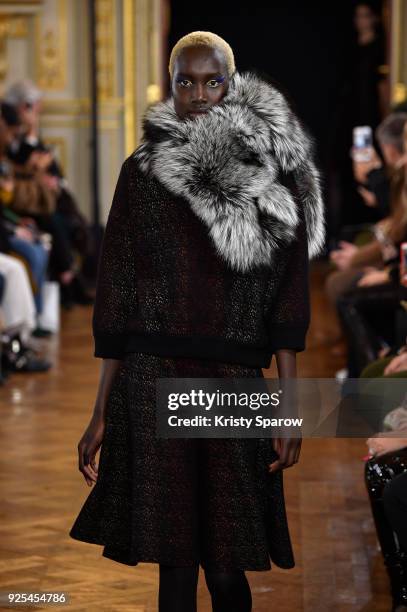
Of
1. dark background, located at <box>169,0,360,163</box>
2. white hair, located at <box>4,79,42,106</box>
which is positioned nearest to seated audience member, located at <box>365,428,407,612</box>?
white hair, located at <box>4,79,42,106</box>

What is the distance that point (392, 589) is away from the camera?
313 cm

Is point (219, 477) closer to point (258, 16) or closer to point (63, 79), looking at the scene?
point (63, 79)

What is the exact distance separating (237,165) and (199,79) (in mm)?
177

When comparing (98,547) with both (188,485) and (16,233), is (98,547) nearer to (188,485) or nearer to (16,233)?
(188,485)

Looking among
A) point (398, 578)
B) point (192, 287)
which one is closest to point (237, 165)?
point (192, 287)

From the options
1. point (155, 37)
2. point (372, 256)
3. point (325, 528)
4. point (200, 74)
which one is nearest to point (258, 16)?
point (155, 37)

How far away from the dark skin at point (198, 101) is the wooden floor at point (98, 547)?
956 millimetres

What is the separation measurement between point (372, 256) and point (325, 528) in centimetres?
246

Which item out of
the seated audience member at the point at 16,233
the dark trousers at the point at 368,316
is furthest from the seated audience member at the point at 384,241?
the seated audience member at the point at 16,233

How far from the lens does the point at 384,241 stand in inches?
217

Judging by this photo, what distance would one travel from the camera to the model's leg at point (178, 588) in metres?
2.29

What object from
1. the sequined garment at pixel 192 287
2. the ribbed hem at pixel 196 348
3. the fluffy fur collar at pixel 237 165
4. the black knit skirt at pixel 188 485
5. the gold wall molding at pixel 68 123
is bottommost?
the gold wall molding at pixel 68 123

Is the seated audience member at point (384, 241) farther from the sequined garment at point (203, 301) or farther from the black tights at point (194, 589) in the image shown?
the black tights at point (194, 589)

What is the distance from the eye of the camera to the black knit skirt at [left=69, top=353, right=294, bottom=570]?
2283mm
